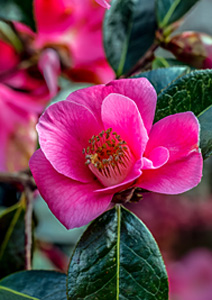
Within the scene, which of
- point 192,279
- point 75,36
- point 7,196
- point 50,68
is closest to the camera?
point 50,68

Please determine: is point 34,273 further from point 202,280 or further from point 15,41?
point 202,280

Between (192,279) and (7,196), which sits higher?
(7,196)

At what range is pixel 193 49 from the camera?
0.61 metres

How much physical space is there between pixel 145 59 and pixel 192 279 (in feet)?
3.28

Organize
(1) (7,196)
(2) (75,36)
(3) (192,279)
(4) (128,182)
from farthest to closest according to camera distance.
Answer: (3) (192,279)
(1) (7,196)
(2) (75,36)
(4) (128,182)

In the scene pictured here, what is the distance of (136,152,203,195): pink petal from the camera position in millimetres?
405

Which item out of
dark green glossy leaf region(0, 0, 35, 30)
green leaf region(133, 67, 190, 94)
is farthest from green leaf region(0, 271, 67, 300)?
dark green glossy leaf region(0, 0, 35, 30)

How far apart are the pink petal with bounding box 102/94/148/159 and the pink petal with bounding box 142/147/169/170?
0.01 m

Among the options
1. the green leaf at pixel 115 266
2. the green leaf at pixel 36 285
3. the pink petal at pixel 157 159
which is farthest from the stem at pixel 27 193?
the pink petal at pixel 157 159

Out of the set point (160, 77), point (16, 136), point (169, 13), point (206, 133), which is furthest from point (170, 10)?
point (16, 136)

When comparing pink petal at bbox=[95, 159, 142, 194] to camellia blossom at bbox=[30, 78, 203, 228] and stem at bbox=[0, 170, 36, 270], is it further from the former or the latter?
→ stem at bbox=[0, 170, 36, 270]

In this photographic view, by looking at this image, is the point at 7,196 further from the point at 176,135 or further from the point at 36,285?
the point at 176,135

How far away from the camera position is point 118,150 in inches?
18.3

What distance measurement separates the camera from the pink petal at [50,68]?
761mm
